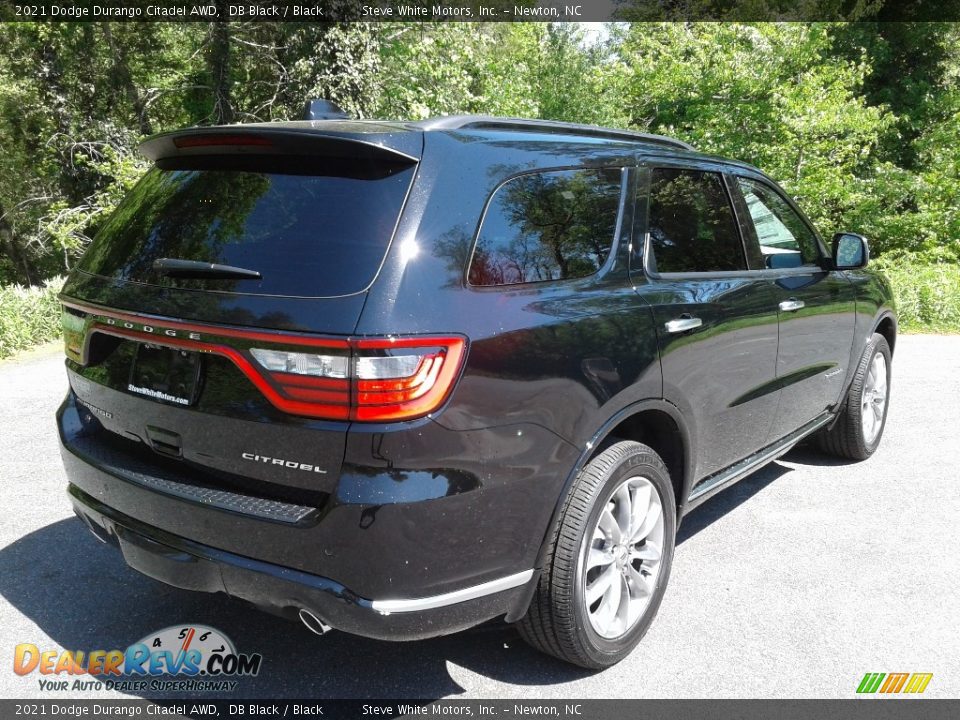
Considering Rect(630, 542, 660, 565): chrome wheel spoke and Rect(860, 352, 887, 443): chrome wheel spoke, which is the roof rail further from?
Rect(860, 352, 887, 443): chrome wheel spoke

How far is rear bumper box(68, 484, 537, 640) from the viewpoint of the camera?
2.23 meters

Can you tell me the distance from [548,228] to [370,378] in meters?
0.92

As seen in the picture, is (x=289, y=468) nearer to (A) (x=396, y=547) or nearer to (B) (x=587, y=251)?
(A) (x=396, y=547)

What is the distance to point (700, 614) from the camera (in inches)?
131

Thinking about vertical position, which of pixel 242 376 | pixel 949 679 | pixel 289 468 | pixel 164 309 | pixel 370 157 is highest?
pixel 370 157

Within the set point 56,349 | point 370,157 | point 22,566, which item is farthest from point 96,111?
point 370,157

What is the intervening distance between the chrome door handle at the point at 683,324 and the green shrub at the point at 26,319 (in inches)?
330

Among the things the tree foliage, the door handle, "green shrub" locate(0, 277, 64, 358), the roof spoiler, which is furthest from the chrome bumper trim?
the tree foliage

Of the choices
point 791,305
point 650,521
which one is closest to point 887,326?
point 791,305

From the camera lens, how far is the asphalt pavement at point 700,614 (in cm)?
285

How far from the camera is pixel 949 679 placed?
2881mm

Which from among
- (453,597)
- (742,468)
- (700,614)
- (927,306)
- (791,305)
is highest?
(791,305)

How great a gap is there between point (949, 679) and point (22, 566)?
12.5 feet

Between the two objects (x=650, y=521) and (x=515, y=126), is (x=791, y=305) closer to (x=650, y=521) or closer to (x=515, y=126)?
(x=650, y=521)
